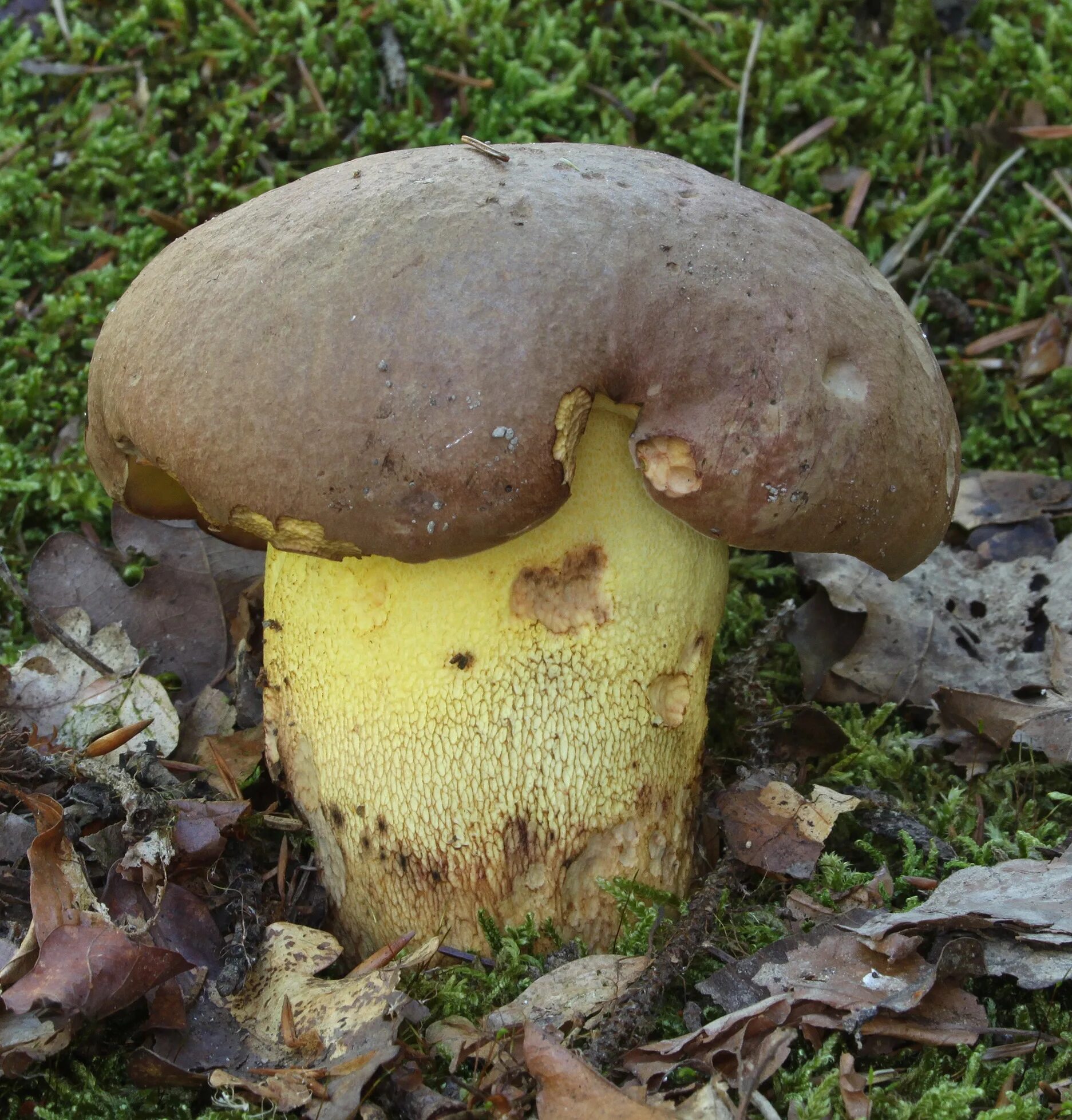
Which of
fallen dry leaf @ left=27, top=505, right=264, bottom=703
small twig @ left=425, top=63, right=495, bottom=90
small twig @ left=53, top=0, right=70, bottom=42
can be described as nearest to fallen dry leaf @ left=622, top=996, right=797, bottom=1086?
fallen dry leaf @ left=27, top=505, right=264, bottom=703

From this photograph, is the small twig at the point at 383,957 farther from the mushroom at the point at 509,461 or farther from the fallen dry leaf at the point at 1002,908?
the fallen dry leaf at the point at 1002,908

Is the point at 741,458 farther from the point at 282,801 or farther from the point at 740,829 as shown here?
the point at 282,801

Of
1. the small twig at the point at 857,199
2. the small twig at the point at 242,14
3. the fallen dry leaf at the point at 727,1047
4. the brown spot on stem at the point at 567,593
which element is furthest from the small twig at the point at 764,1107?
the small twig at the point at 242,14

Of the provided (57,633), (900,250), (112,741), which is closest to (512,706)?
(112,741)

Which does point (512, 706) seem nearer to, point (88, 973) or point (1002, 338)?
point (88, 973)

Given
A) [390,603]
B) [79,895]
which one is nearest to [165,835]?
[79,895]

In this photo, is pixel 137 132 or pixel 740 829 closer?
pixel 740 829
